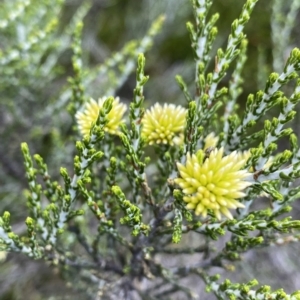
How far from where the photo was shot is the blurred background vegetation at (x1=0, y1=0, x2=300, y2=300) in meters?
2.18

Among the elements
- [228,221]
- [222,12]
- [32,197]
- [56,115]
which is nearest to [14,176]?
[56,115]

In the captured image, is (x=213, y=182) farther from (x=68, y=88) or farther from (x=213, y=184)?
(x=68, y=88)

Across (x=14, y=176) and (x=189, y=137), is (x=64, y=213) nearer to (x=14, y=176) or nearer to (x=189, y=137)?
(x=189, y=137)

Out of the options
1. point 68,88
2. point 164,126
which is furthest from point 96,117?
point 68,88

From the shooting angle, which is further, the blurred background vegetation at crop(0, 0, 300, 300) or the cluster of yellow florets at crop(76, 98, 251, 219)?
the blurred background vegetation at crop(0, 0, 300, 300)

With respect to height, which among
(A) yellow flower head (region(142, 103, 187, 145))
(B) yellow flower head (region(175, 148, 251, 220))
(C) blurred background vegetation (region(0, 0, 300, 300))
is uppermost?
(C) blurred background vegetation (region(0, 0, 300, 300))

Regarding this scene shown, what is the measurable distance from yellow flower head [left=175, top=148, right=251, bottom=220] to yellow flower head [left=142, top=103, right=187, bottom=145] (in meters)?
0.27

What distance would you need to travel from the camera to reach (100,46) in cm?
333

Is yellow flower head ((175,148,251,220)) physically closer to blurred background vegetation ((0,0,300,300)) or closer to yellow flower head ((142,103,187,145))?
yellow flower head ((142,103,187,145))

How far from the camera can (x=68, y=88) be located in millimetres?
2170

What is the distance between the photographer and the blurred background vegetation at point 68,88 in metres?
2.18

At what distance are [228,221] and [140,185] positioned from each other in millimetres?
287

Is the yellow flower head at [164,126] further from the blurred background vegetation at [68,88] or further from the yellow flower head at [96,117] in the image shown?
the blurred background vegetation at [68,88]

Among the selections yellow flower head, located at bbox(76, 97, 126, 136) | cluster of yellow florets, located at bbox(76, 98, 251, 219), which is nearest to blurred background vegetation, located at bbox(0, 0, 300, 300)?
yellow flower head, located at bbox(76, 97, 126, 136)
